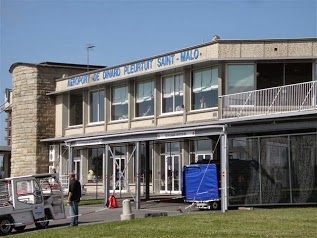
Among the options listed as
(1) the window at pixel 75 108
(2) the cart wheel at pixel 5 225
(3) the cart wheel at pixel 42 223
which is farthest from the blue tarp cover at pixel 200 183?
(1) the window at pixel 75 108

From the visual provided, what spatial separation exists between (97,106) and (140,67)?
651cm

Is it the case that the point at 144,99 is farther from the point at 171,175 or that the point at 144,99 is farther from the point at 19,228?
the point at 19,228

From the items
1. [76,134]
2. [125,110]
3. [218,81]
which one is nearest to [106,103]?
[125,110]

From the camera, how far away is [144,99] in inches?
1427

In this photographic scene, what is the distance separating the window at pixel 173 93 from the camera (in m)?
33.2

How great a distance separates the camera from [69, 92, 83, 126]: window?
143 ft

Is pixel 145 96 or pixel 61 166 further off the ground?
pixel 145 96

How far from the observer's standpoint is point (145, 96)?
36.1 metres

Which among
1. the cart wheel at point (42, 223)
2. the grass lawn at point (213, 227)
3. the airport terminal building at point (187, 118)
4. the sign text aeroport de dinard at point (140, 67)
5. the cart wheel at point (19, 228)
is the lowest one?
the cart wheel at point (19, 228)

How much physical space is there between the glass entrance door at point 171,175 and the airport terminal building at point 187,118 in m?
0.07

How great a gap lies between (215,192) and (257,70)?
8.73 m

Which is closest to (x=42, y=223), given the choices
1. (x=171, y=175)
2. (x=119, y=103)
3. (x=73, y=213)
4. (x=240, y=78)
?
(x=73, y=213)

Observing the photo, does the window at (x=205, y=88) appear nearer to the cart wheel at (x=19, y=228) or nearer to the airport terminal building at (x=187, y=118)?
the airport terminal building at (x=187, y=118)

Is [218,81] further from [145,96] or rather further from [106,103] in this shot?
[106,103]
